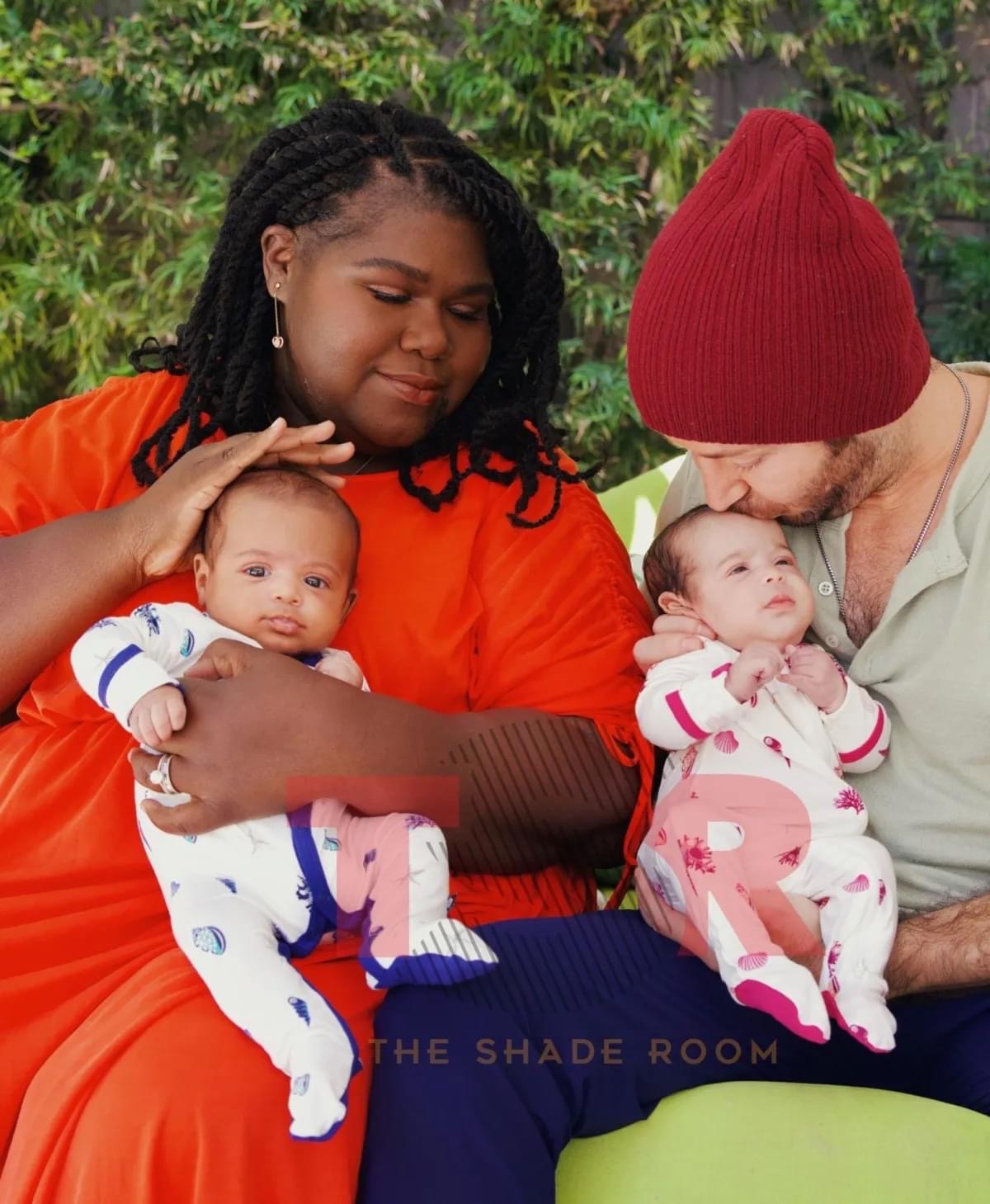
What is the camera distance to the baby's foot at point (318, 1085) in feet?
5.09

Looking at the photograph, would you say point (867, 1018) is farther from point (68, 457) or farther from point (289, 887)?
point (68, 457)

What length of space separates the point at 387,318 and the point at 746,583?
722 mm

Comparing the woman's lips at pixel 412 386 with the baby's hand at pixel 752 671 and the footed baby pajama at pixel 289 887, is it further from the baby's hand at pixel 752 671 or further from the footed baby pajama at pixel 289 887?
the baby's hand at pixel 752 671

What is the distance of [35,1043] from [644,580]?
124cm

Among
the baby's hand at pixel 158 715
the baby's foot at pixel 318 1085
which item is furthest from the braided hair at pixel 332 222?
the baby's foot at pixel 318 1085

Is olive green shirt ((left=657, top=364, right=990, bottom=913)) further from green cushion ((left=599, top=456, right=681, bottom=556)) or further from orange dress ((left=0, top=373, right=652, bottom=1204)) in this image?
green cushion ((left=599, top=456, right=681, bottom=556))

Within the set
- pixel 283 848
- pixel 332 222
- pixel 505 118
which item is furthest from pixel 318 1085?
pixel 505 118

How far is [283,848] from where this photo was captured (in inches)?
73.2

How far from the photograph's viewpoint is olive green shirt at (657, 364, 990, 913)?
2033 mm

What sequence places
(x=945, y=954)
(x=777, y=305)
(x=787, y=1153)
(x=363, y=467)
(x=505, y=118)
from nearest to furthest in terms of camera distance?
(x=787, y=1153), (x=777, y=305), (x=945, y=954), (x=363, y=467), (x=505, y=118)

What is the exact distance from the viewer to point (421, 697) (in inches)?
88.1

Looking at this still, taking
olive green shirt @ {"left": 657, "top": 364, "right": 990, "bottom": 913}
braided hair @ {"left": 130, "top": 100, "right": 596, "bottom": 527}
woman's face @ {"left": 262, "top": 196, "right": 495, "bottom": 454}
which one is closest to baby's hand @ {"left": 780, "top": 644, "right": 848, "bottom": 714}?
olive green shirt @ {"left": 657, "top": 364, "right": 990, "bottom": 913}

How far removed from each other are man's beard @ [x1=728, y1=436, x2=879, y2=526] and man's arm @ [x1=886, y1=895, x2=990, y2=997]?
64 cm

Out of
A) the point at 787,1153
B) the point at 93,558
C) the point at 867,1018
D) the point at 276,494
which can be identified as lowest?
the point at 787,1153
